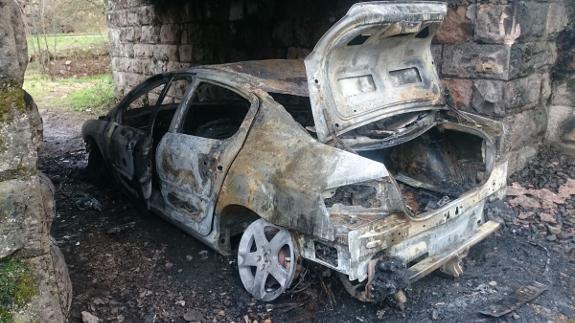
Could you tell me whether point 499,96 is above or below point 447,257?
above

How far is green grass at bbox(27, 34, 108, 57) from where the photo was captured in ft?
52.0

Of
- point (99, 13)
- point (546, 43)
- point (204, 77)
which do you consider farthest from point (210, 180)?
point (99, 13)

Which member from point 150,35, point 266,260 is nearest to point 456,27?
point 266,260

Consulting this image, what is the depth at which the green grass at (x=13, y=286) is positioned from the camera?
236cm

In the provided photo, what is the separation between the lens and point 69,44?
1703 cm

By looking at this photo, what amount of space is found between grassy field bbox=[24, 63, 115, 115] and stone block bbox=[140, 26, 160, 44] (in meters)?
1.91

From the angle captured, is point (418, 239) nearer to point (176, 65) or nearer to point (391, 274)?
point (391, 274)

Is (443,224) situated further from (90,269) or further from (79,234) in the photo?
(79,234)

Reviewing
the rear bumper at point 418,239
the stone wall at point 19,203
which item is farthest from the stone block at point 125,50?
the stone wall at point 19,203

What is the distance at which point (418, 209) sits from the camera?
165 inches

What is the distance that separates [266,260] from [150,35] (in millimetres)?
8592

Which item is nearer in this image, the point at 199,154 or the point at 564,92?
the point at 199,154

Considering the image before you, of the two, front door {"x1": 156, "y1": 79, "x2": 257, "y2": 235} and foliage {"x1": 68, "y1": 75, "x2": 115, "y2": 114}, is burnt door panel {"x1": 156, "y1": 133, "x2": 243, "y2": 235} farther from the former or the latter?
foliage {"x1": 68, "y1": 75, "x2": 115, "y2": 114}

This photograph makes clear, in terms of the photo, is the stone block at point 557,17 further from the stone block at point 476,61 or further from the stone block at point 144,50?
the stone block at point 144,50
